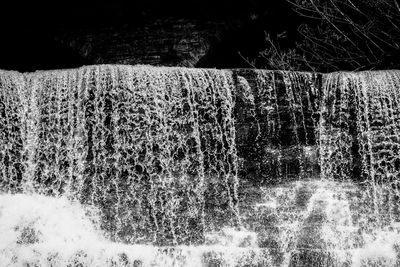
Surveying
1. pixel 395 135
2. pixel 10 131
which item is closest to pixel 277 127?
pixel 395 135

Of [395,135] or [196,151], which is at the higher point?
[395,135]

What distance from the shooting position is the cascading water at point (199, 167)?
4.40 m

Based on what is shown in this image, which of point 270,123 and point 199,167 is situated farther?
point 270,123

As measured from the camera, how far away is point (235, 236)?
4520mm

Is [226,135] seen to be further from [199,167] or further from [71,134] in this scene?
[71,134]

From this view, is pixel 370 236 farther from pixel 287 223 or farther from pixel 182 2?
pixel 182 2

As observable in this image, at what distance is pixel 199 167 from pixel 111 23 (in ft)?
11.2

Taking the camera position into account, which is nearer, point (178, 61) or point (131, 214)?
point (131, 214)

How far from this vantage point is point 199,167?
15.4 feet

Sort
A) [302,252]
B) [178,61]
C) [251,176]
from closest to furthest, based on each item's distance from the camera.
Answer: [302,252] < [251,176] < [178,61]

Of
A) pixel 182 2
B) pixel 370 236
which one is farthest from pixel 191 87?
pixel 182 2

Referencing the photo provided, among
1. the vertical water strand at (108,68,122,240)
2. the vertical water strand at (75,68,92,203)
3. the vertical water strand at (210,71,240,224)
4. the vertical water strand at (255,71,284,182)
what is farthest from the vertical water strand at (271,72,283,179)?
the vertical water strand at (75,68,92,203)

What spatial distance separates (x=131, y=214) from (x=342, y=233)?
1.59 m

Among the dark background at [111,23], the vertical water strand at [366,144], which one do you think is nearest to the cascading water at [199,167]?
the vertical water strand at [366,144]
